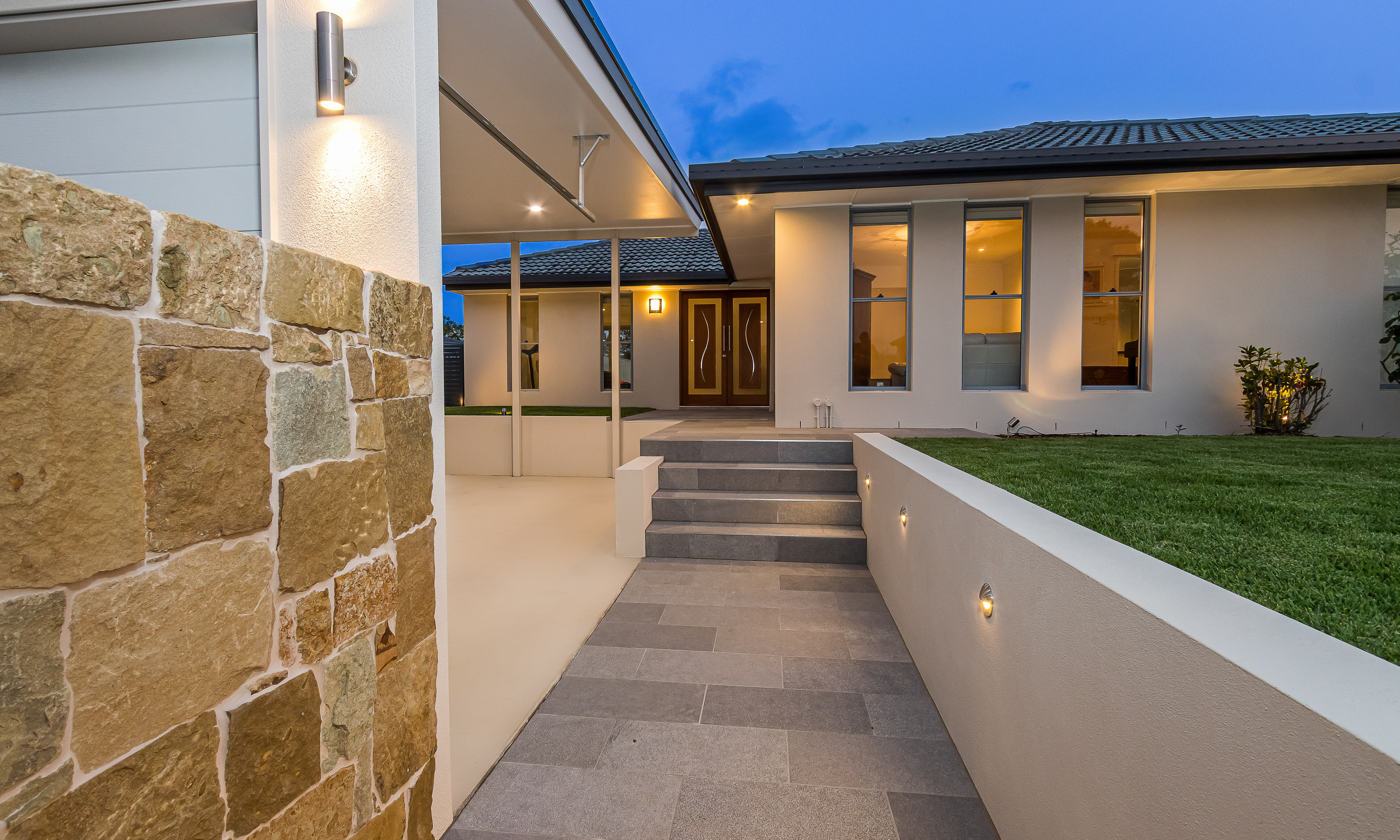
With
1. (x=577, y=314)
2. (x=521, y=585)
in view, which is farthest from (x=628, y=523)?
(x=577, y=314)

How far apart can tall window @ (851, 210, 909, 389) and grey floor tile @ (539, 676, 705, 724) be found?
493cm

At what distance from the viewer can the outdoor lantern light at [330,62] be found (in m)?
1.62

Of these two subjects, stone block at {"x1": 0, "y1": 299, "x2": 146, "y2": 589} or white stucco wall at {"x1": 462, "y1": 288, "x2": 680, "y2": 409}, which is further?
white stucco wall at {"x1": 462, "y1": 288, "x2": 680, "y2": 409}

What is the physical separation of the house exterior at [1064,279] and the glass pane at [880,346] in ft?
0.07

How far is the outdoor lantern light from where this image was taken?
1615mm

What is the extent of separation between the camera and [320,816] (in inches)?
49.8

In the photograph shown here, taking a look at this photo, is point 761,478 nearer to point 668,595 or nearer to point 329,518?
point 668,595

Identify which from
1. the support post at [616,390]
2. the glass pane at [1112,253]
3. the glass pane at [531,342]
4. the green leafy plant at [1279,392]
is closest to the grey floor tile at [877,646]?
the support post at [616,390]

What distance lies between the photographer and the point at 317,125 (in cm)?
170

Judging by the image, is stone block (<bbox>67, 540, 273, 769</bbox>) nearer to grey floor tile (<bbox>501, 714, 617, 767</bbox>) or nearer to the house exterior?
grey floor tile (<bbox>501, 714, 617, 767</bbox>)

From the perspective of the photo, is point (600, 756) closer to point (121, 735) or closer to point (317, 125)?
point (121, 735)

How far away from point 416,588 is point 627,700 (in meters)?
1.27

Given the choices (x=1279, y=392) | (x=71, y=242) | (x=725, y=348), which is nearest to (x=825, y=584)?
(x=71, y=242)

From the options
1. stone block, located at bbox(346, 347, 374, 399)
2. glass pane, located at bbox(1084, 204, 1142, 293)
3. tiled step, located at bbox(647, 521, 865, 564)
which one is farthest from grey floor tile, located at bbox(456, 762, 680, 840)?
glass pane, located at bbox(1084, 204, 1142, 293)
